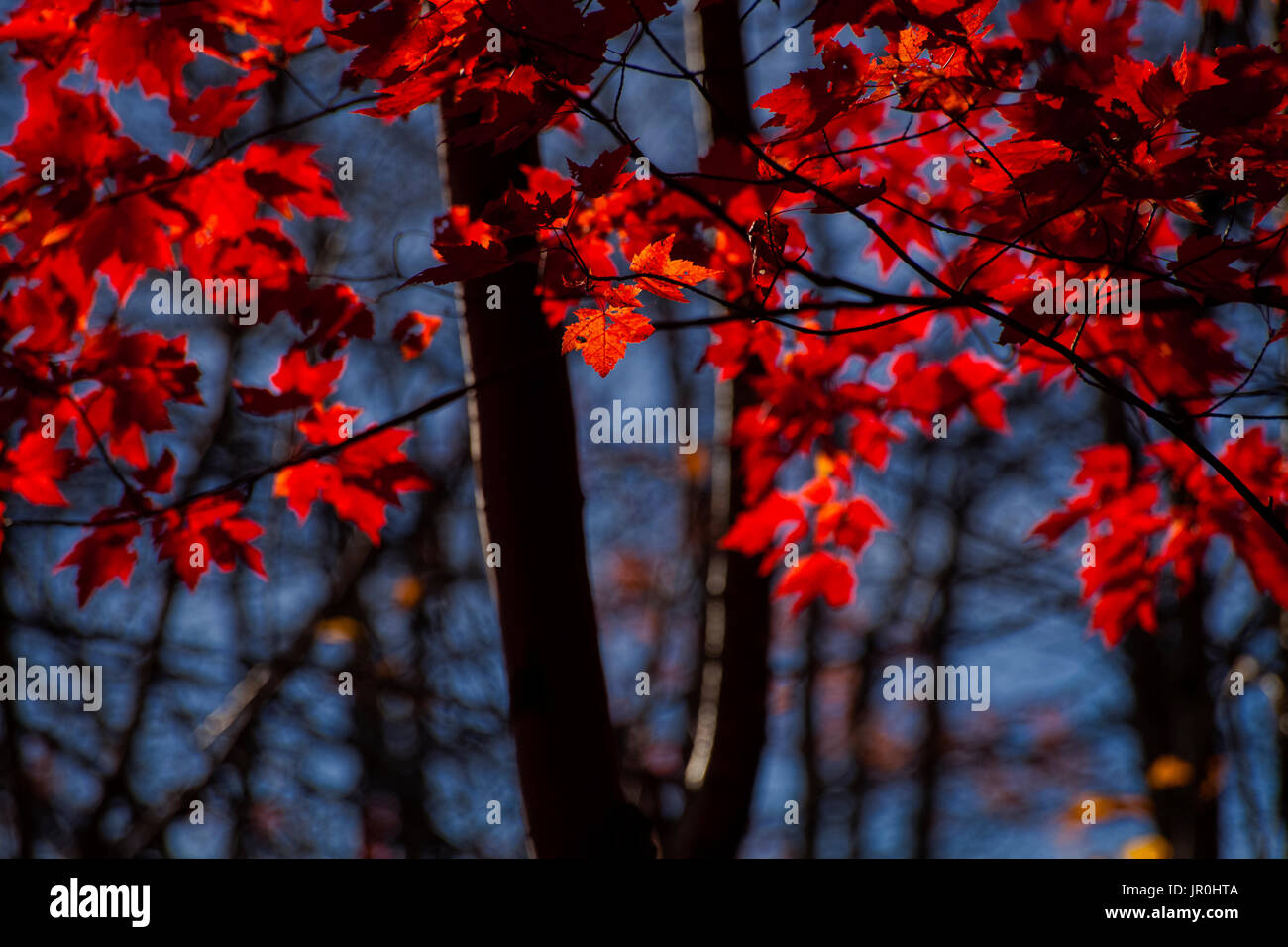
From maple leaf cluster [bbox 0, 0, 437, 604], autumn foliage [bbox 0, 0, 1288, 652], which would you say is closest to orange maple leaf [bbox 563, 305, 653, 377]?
autumn foliage [bbox 0, 0, 1288, 652]

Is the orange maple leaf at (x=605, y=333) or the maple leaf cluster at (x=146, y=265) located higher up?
the maple leaf cluster at (x=146, y=265)

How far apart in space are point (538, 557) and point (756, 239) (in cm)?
79

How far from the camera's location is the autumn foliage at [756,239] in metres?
1.34

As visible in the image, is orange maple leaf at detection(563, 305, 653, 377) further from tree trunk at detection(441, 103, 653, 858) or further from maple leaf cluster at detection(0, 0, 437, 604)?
maple leaf cluster at detection(0, 0, 437, 604)

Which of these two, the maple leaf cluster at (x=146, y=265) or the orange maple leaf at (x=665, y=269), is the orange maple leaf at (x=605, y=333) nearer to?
the orange maple leaf at (x=665, y=269)

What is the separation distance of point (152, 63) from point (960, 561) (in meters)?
Result: 7.28

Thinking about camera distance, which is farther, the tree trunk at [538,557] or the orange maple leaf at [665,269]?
the tree trunk at [538,557]

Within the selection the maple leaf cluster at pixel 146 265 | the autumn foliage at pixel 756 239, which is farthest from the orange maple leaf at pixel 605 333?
the maple leaf cluster at pixel 146 265

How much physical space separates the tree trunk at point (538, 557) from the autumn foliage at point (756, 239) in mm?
147

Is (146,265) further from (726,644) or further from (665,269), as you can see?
(726,644)

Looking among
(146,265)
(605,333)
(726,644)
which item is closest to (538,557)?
(605,333)

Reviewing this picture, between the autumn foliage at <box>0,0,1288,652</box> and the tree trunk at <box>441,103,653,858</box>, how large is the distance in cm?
15

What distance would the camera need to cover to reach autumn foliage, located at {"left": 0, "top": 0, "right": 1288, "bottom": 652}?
134cm
